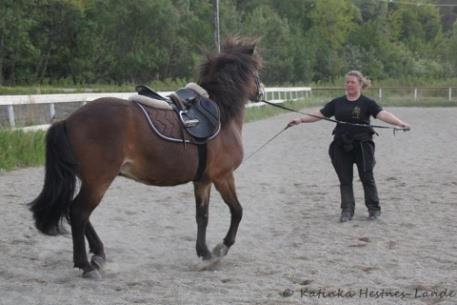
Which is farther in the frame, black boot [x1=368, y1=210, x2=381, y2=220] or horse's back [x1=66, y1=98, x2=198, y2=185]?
black boot [x1=368, y1=210, x2=381, y2=220]

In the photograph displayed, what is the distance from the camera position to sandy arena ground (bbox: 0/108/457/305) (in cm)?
466

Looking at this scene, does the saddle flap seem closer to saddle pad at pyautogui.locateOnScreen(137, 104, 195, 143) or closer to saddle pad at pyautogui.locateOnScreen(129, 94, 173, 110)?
saddle pad at pyautogui.locateOnScreen(137, 104, 195, 143)

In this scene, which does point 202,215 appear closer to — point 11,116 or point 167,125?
point 167,125

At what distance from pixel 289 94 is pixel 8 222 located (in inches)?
1246

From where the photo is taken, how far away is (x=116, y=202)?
8.59 meters

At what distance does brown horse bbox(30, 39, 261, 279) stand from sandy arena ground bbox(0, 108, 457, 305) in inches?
12.9

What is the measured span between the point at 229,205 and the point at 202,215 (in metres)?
0.26

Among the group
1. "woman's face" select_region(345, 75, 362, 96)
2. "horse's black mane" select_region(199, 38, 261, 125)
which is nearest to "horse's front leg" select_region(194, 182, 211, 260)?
"horse's black mane" select_region(199, 38, 261, 125)

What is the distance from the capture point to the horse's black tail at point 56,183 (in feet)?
16.7

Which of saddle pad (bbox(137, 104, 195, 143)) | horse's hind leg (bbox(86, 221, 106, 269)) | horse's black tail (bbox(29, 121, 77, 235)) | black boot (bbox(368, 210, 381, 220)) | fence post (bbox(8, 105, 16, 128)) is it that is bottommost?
black boot (bbox(368, 210, 381, 220))

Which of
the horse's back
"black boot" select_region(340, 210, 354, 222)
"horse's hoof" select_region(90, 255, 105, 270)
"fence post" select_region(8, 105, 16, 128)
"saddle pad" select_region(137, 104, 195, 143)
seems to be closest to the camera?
the horse's back

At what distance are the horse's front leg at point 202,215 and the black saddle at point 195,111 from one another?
1.63ft

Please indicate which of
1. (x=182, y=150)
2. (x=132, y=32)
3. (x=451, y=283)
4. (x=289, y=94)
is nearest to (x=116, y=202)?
(x=182, y=150)

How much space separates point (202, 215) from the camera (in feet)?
19.6
